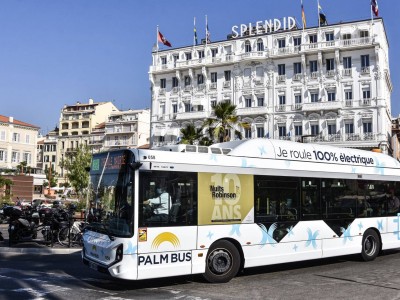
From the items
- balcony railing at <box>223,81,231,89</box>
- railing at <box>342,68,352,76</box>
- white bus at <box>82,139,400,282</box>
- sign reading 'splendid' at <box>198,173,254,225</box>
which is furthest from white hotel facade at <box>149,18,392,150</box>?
sign reading 'splendid' at <box>198,173,254,225</box>

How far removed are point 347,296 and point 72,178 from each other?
3347 cm

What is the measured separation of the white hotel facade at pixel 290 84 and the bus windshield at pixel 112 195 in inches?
1719

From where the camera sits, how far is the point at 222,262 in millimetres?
9000

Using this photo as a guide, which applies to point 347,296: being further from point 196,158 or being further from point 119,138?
point 119,138

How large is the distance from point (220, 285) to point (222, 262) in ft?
1.62

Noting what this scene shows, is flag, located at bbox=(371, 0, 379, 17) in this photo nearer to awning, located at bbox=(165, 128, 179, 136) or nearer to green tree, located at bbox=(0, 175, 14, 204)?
awning, located at bbox=(165, 128, 179, 136)

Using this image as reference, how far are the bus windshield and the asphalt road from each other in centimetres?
119

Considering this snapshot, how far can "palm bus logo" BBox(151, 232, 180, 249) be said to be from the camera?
26.4ft

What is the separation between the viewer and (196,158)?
893 cm

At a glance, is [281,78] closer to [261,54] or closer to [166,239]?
[261,54]

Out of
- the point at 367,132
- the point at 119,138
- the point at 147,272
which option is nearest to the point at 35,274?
the point at 147,272

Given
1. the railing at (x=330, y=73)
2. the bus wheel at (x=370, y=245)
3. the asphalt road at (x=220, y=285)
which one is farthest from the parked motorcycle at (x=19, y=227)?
the railing at (x=330, y=73)

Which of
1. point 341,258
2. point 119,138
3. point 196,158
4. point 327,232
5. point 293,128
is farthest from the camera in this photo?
point 119,138

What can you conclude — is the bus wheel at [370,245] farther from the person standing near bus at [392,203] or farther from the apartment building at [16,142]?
the apartment building at [16,142]
